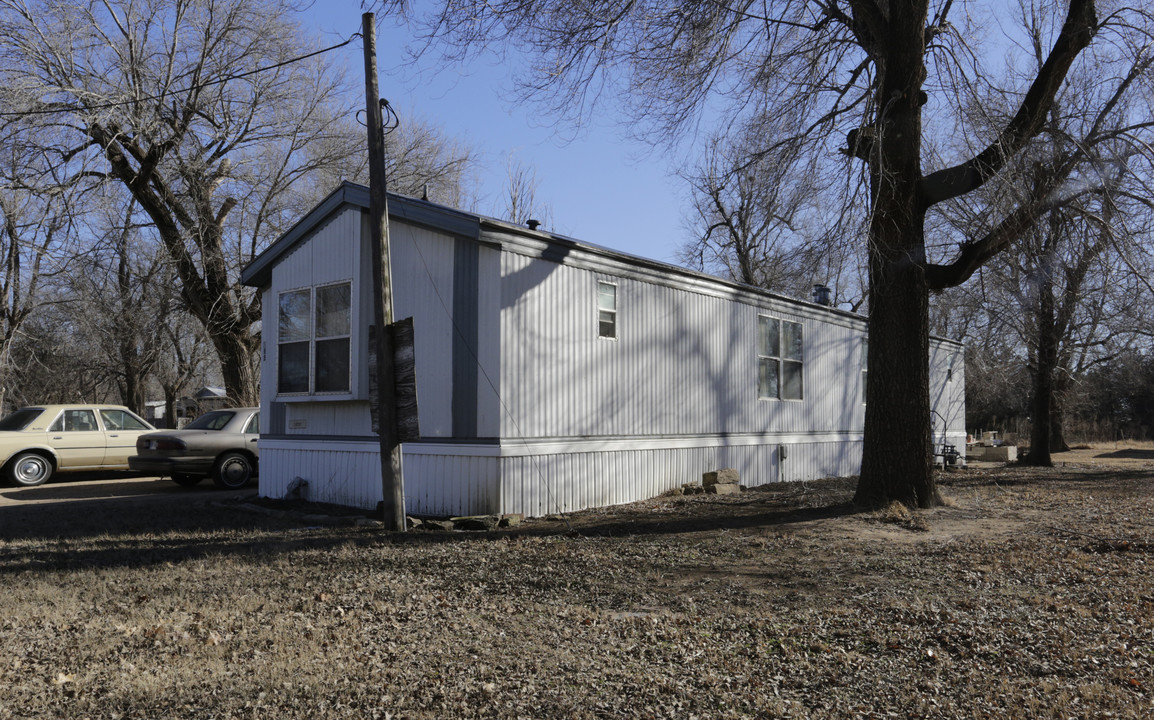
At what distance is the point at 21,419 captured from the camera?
52.7 feet

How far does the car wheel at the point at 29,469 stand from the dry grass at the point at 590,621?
7.23m

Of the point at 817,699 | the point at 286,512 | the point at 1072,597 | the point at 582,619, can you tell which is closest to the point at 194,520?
the point at 286,512

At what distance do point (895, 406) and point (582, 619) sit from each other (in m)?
6.20

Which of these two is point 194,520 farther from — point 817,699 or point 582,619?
point 817,699

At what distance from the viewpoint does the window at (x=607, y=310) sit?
37.7ft

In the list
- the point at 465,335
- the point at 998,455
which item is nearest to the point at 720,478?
the point at 465,335

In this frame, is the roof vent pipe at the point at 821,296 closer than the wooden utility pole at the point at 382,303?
No

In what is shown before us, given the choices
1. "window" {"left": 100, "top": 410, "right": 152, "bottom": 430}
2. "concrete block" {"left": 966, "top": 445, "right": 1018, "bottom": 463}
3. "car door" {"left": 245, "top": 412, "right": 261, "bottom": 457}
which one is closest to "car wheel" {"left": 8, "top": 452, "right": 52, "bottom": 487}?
"window" {"left": 100, "top": 410, "right": 152, "bottom": 430}

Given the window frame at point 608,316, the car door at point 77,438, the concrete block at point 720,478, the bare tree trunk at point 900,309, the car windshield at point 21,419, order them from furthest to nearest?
the car door at point 77,438, the car windshield at point 21,419, the concrete block at point 720,478, the window frame at point 608,316, the bare tree trunk at point 900,309

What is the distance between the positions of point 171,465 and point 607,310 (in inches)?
315

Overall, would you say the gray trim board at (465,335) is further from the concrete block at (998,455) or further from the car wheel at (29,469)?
the concrete block at (998,455)

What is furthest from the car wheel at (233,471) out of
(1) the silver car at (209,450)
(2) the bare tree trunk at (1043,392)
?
(2) the bare tree trunk at (1043,392)

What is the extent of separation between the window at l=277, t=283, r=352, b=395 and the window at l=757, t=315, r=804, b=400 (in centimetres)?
726

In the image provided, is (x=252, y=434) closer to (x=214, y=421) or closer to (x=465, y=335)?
(x=214, y=421)
